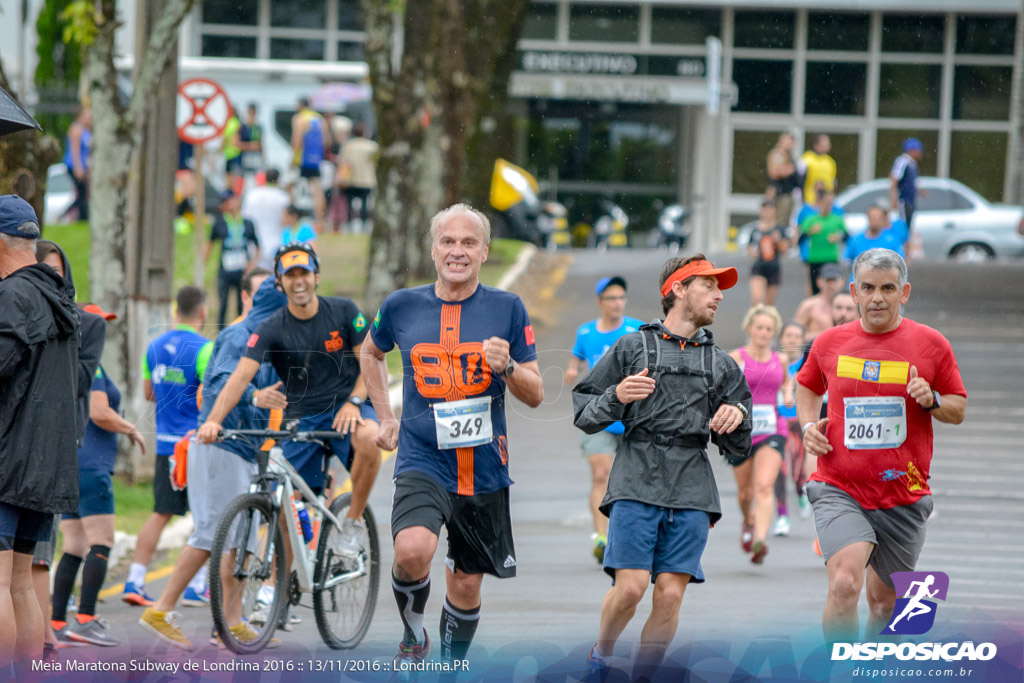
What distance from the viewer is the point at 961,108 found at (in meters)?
25.2

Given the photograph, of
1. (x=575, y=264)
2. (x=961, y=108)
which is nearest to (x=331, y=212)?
(x=575, y=264)

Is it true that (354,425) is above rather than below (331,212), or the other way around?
below

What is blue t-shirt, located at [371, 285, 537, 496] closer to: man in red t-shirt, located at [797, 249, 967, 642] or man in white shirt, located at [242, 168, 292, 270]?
man in red t-shirt, located at [797, 249, 967, 642]

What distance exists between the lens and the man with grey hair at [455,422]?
19.0ft

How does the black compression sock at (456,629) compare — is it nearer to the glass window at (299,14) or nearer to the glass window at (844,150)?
the glass window at (844,150)

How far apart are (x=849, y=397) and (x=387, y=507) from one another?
18.1 ft

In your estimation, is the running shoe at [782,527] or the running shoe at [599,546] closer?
the running shoe at [599,546]

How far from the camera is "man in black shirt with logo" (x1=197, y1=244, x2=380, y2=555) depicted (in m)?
7.20

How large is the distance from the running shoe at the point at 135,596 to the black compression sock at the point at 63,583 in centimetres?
79

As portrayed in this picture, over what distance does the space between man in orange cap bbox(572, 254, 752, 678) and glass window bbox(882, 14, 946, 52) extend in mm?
17722

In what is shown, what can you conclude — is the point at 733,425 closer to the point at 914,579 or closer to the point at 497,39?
the point at 914,579

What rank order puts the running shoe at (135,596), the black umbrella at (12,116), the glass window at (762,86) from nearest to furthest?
1. the black umbrella at (12,116)
2. the running shoe at (135,596)
3. the glass window at (762,86)

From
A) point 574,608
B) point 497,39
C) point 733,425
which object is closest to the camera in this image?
point 733,425

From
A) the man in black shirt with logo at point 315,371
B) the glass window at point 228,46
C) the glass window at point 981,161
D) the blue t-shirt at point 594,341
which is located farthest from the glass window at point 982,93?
the man in black shirt with logo at point 315,371
